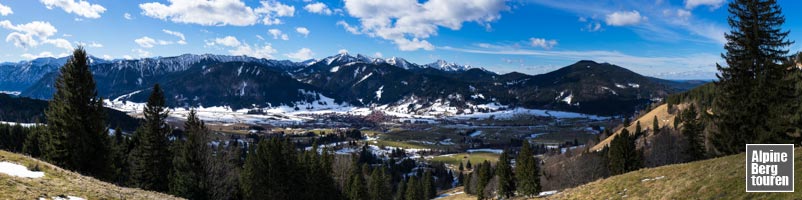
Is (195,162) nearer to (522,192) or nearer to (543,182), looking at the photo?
(522,192)

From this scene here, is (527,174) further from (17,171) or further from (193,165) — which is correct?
(17,171)

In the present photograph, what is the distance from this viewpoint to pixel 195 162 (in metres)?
49.2

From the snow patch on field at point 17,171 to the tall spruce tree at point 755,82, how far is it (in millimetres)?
55821

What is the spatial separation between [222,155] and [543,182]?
339 feet

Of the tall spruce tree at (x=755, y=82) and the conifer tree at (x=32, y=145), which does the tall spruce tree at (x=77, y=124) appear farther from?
the tall spruce tree at (x=755, y=82)

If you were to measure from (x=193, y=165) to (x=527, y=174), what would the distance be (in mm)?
61343

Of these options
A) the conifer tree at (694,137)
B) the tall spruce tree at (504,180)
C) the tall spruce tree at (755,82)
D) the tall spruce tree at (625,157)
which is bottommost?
the tall spruce tree at (504,180)

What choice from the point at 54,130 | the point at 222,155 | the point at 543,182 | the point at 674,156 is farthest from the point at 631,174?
the point at 543,182

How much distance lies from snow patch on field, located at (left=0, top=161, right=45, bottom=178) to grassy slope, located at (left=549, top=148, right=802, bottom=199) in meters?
34.7

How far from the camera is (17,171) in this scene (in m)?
20.9

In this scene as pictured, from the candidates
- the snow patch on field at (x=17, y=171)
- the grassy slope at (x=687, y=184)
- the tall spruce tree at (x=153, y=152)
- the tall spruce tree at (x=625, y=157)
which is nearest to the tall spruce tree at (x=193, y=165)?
the tall spruce tree at (x=153, y=152)

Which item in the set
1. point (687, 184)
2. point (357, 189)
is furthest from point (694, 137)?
point (357, 189)

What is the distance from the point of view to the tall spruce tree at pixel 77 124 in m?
40.4

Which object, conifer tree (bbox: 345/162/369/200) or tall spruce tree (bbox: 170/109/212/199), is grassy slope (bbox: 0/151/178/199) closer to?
tall spruce tree (bbox: 170/109/212/199)
